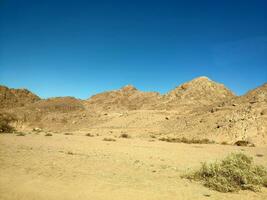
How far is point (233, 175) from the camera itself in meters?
9.95

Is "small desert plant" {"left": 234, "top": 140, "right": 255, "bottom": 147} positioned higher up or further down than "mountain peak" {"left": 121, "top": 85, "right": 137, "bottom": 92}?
further down

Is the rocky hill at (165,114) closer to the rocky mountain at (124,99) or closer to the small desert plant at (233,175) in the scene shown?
the rocky mountain at (124,99)

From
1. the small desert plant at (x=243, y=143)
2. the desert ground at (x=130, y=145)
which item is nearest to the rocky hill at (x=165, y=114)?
the desert ground at (x=130, y=145)

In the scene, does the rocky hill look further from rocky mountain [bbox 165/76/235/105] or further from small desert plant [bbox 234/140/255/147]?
small desert plant [bbox 234/140/255/147]

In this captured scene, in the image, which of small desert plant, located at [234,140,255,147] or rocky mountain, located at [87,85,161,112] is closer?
small desert plant, located at [234,140,255,147]

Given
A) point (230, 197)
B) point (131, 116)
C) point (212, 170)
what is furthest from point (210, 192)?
point (131, 116)

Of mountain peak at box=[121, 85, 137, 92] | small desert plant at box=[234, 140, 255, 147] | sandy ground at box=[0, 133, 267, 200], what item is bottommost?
sandy ground at box=[0, 133, 267, 200]

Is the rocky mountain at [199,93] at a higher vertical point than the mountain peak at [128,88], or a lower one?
lower

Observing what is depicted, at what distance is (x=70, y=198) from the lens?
7.96 metres

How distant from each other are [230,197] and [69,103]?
71207 millimetres

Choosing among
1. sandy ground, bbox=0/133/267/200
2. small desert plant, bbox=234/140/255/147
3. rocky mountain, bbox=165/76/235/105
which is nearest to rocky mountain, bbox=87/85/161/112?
rocky mountain, bbox=165/76/235/105

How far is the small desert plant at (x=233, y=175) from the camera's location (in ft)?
31.3

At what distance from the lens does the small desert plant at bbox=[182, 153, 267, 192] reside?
955cm

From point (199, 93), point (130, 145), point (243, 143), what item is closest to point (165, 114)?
point (199, 93)
